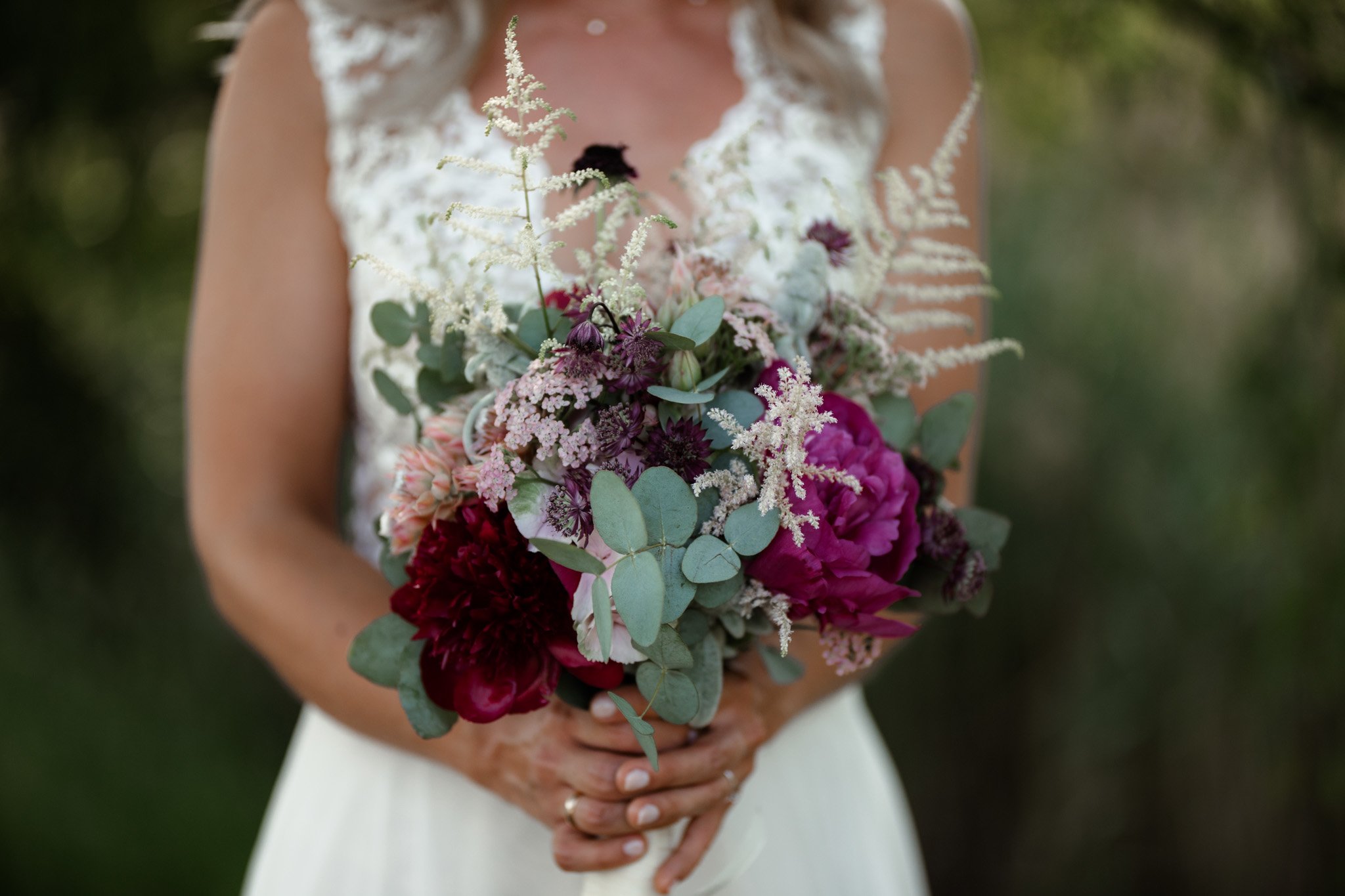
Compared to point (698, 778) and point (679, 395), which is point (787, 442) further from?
point (698, 778)

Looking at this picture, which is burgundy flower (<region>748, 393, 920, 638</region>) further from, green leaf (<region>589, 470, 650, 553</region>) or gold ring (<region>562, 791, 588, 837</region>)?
gold ring (<region>562, 791, 588, 837</region>)

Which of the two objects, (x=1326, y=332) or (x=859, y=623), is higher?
(x=859, y=623)

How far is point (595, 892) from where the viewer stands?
3.01ft

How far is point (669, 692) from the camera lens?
29.8 inches

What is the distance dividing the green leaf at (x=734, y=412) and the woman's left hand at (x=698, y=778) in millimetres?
285

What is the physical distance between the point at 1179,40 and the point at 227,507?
1997mm

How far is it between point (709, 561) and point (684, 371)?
0.44 feet

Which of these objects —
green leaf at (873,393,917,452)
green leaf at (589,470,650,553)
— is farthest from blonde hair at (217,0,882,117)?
green leaf at (589,470,650,553)

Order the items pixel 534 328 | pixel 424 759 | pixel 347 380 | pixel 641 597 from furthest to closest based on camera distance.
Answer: pixel 347 380 → pixel 424 759 → pixel 534 328 → pixel 641 597

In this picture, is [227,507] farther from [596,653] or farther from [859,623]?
[859,623]

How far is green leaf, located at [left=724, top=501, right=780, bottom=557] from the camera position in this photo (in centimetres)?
69

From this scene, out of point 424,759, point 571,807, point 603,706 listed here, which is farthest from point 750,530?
point 424,759

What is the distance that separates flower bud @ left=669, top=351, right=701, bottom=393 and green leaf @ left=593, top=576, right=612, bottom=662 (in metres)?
0.15

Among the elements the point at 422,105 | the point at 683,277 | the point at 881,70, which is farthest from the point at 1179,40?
the point at 683,277
